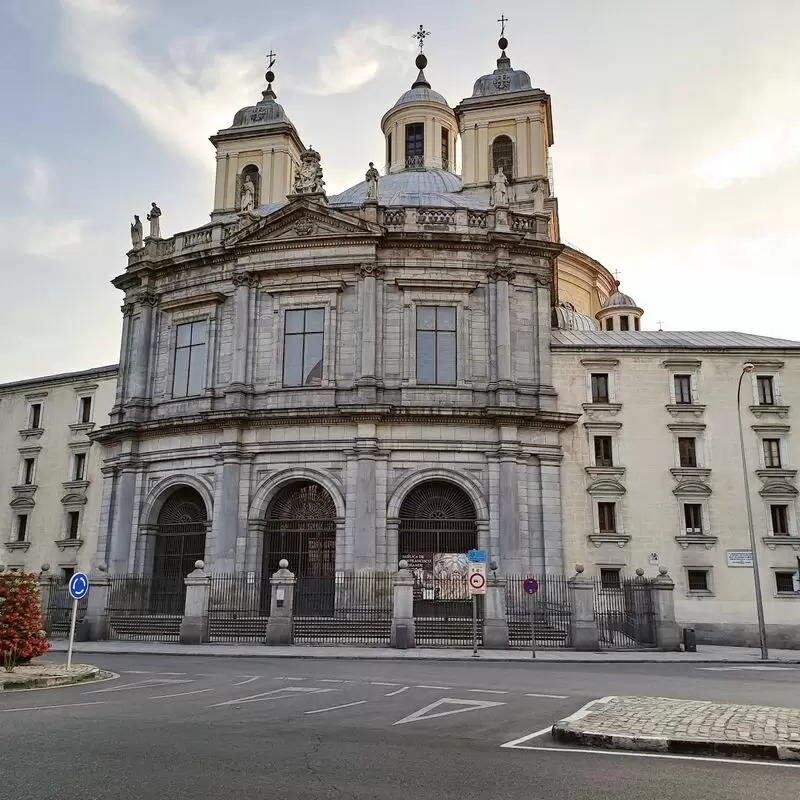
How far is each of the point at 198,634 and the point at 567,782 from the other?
21774mm

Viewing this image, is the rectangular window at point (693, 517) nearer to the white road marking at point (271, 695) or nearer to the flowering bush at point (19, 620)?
the white road marking at point (271, 695)

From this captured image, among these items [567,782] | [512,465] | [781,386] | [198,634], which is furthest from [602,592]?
[567,782]

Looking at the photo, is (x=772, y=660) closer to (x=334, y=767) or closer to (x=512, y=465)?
(x=512, y=465)

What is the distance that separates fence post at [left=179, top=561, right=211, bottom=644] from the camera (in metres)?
27.0

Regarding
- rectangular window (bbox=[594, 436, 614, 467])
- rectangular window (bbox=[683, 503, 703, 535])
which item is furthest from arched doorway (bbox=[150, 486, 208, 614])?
rectangular window (bbox=[683, 503, 703, 535])

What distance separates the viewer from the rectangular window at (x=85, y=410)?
4069cm

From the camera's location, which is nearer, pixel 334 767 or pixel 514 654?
pixel 334 767

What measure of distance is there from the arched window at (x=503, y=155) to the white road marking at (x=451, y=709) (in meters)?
37.2

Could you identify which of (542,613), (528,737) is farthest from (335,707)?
(542,613)

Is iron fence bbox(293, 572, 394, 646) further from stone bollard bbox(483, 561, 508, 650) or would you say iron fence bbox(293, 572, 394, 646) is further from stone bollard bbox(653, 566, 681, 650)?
stone bollard bbox(653, 566, 681, 650)

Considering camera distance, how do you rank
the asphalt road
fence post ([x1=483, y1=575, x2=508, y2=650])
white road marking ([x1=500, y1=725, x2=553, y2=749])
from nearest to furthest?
the asphalt road → white road marking ([x1=500, y1=725, x2=553, y2=749]) → fence post ([x1=483, y1=575, x2=508, y2=650])

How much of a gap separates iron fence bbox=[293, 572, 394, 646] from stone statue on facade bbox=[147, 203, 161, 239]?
Answer: 18052 mm

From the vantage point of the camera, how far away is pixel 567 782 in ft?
23.2

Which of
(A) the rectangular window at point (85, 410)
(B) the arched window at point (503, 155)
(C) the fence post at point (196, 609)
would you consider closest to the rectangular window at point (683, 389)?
(B) the arched window at point (503, 155)
